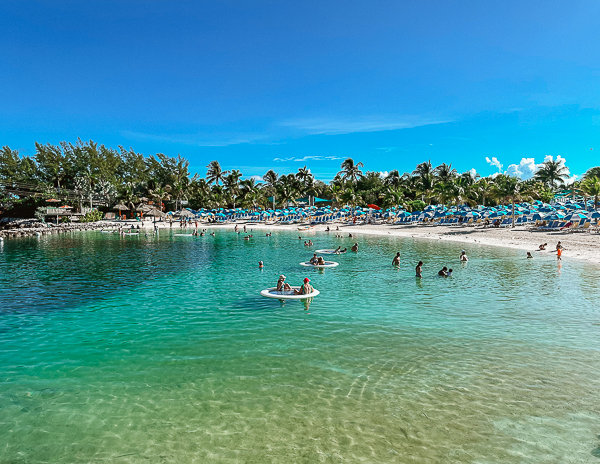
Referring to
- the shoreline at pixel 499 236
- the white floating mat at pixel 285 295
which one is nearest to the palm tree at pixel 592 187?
the shoreline at pixel 499 236

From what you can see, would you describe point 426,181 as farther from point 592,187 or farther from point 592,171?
point 592,171

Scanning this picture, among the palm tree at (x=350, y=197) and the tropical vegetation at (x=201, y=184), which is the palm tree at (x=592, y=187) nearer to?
the tropical vegetation at (x=201, y=184)

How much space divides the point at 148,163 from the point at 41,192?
90.8 ft

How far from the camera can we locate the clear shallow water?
6.21m

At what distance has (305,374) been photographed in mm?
8727

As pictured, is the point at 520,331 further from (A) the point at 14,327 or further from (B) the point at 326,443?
(A) the point at 14,327

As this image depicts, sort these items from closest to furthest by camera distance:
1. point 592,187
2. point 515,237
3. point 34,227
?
point 515,237 < point 592,187 < point 34,227

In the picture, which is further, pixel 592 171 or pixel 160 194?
pixel 160 194

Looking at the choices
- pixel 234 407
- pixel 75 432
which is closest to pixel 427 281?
pixel 234 407

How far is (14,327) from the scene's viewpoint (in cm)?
1277

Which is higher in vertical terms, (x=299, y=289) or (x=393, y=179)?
(x=393, y=179)

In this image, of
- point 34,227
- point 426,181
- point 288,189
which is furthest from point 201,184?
point 426,181

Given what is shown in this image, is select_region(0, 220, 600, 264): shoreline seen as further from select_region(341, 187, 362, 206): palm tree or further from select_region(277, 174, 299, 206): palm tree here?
select_region(277, 174, 299, 206): palm tree

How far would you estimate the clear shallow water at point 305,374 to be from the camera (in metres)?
6.21
